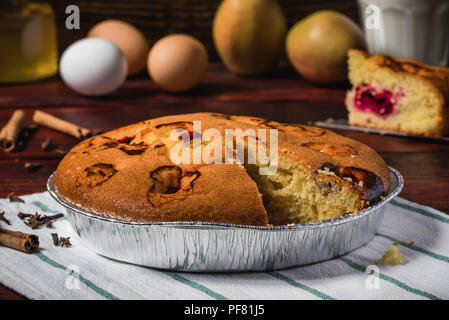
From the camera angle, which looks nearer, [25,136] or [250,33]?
[25,136]

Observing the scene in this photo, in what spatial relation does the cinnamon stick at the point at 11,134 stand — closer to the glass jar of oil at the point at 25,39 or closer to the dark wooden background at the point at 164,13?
the glass jar of oil at the point at 25,39

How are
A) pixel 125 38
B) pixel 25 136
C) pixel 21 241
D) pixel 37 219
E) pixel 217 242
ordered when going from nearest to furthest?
pixel 217 242, pixel 21 241, pixel 37 219, pixel 25 136, pixel 125 38

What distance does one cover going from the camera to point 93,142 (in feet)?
4.29

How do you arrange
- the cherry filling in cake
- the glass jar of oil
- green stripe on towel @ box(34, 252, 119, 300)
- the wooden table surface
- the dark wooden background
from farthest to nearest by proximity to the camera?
1. the dark wooden background
2. the glass jar of oil
3. the cherry filling in cake
4. the wooden table surface
5. green stripe on towel @ box(34, 252, 119, 300)

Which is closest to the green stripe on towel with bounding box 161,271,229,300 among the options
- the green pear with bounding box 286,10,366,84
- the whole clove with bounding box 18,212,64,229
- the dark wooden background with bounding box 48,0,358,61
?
the whole clove with bounding box 18,212,64,229

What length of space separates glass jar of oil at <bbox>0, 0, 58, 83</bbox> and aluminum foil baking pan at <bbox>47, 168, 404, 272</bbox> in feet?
4.85

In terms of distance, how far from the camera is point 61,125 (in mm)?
2002

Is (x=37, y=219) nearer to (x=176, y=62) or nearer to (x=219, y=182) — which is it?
(x=219, y=182)

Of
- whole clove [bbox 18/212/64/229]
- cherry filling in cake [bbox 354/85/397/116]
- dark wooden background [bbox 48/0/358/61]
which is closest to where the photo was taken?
whole clove [bbox 18/212/64/229]

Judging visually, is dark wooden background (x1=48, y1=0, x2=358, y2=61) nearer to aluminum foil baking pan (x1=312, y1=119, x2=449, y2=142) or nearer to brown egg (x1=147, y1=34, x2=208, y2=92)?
brown egg (x1=147, y1=34, x2=208, y2=92)

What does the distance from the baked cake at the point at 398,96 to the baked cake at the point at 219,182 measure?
2.47ft

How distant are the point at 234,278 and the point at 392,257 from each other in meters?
0.29

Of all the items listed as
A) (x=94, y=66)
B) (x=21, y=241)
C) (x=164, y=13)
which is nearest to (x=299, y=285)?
(x=21, y=241)

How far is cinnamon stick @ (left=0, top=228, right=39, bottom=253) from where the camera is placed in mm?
1129
